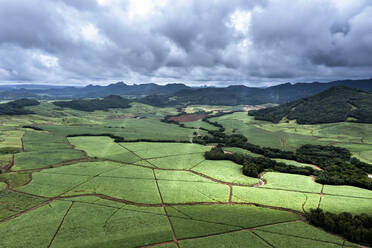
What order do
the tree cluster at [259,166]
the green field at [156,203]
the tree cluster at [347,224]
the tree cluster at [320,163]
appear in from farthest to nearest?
the tree cluster at [259,166]
the tree cluster at [320,163]
the green field at [156,203]
the tree cluster at [347,224]

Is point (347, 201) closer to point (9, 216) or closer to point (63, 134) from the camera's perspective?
point (9, 216)

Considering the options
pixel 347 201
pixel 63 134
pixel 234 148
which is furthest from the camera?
pixel 63 134

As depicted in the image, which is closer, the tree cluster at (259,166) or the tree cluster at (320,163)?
the tree cluster at (320,163)

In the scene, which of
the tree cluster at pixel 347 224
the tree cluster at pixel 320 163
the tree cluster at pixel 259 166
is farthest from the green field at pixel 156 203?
the tree cluster at pixel 320 163

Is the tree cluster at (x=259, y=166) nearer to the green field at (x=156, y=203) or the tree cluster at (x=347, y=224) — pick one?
the green field at (x=156, y=203)

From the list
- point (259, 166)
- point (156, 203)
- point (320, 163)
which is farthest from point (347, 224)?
point (320, 163)

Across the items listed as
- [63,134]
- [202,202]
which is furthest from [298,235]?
[63,134]

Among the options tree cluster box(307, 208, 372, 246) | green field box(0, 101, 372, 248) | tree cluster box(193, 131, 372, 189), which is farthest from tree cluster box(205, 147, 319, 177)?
tree cluster box(307, 208, 372, 246)

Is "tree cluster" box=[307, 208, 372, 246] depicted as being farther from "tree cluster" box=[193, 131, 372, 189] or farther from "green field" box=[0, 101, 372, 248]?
"tree cluster" box=[193, 131, 372, 189]

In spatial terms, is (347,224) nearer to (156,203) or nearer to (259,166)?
(156,203)

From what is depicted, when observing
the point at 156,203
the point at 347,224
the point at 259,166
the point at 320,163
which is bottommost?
the point at 156,203

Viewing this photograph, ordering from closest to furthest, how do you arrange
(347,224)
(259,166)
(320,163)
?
(347,224), (259,166), (320,163)
